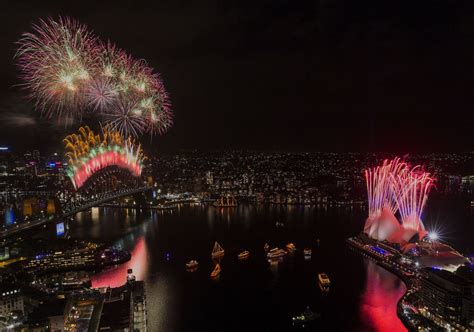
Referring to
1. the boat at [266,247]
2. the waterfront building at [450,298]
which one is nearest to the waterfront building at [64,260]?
the boat at [266,247]

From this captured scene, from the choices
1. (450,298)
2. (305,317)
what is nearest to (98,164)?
(305,317)

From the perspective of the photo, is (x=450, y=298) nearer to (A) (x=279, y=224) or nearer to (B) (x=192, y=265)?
(B) (x=192, y=265)

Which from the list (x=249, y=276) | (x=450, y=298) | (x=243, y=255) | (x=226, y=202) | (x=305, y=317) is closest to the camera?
(x=450, y=298)

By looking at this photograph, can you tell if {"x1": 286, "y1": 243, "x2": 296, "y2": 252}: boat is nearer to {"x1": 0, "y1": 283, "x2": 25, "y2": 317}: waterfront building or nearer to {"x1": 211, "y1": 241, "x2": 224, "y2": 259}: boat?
{"x1": 211, "y1": 241, "x2": 224, "y2": 259}: boat

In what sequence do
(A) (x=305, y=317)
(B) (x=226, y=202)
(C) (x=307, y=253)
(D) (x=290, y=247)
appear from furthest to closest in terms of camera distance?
(B) (x=226, y=202)
(D) (x=290, y=247)
(C) (x=307, y=253)
(A) (x=305, y=317)

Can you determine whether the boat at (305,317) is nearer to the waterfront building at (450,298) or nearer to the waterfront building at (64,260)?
the waterfront building at (450,298)

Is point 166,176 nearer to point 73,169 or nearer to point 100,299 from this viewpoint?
point 73,169

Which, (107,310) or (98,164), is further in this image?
(98,164)
